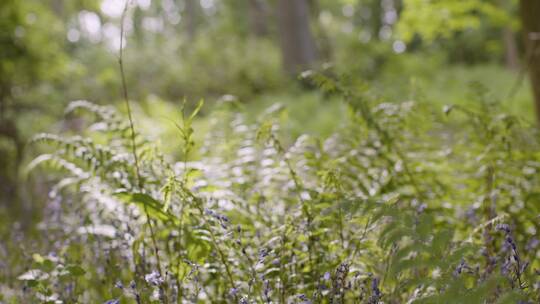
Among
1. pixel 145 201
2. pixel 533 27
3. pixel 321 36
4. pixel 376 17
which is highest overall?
pixel 376 17

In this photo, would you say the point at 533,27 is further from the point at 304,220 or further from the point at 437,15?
the point at 304,220

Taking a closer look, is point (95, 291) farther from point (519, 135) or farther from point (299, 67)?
point (299, 67)

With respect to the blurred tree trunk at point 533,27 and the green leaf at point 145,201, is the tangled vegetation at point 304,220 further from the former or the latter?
the blurred tree trunk at point 533,27

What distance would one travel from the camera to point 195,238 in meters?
1.94

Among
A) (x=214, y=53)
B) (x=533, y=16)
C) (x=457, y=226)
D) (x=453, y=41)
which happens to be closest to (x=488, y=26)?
(x=453, y=41)

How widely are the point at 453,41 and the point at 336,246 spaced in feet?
80.6

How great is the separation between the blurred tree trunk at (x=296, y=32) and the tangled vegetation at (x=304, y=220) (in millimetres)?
8402

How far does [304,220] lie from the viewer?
7.45ft

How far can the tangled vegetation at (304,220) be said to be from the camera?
1.76 metres

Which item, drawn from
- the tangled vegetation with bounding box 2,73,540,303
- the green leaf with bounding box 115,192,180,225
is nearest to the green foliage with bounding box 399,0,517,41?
the tangled vegetation with bounding box 2,73,540,303

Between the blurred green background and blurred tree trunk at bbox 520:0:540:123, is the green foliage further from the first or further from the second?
blurred tree trunk at bbox 520:0:540:123

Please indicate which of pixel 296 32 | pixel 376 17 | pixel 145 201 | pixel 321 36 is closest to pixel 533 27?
pixel 145 201

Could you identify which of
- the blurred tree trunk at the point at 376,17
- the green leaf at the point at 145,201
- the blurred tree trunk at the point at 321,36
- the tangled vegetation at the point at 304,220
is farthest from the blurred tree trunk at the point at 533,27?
the blurred tree trunk at the point at 376,17

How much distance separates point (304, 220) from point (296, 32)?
10.0 metres
